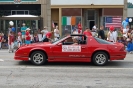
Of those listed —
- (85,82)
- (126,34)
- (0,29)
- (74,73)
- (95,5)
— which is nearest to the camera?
(85,82)

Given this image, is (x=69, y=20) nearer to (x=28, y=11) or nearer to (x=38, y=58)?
(x=28, y=11)

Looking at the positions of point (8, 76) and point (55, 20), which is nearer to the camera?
point (8, 76)

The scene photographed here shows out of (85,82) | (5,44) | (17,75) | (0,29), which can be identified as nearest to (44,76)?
(17,75)

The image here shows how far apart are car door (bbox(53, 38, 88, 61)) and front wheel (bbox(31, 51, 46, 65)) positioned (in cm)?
51

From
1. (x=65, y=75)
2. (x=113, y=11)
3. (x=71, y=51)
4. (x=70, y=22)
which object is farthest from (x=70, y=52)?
(x=113, y=11)

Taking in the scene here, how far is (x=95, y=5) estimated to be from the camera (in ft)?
86.6

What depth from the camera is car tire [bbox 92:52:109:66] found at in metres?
11.0

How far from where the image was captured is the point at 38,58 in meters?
11.0

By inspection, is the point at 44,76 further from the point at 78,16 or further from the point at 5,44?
the point at 78,16

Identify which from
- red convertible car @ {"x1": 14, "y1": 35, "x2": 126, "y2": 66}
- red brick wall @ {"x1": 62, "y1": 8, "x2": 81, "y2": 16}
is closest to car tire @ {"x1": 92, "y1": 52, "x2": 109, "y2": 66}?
red convertible car @ {"x1": 14, "y1": 35, "x2": 126, "y2": 66}

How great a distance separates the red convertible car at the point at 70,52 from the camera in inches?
431

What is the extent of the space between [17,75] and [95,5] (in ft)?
61.4

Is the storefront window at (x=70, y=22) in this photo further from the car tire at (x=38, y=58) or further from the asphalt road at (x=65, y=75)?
the car tire at (x=38, y=58)

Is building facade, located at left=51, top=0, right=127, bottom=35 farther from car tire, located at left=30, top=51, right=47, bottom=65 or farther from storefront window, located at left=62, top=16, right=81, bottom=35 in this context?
car tire, located at left=30, top=51, right=47, bottom=65
